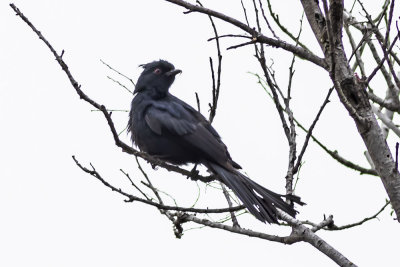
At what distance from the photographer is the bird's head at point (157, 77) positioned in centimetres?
651

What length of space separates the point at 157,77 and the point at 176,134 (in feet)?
3.56

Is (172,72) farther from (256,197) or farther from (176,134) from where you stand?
(256,197)

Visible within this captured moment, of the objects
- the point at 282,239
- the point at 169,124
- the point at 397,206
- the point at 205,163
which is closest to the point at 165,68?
the point at 169,124

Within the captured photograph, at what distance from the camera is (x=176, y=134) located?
5.80m

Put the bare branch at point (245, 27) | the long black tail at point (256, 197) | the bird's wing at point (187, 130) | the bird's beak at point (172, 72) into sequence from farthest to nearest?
the bird's beak at point (172, 72) < the bird's wing at point (187, 130) < the long black tail at point (256, 197) < the bare branch at point (245, 27)

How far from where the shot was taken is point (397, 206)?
3404 millimetres

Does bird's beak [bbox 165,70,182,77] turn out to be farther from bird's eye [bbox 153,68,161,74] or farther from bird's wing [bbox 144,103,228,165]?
bird's wing [bbox 144,103,228,165]

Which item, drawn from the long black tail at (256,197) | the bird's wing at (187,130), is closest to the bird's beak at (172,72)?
the bird's wing at (187,130)

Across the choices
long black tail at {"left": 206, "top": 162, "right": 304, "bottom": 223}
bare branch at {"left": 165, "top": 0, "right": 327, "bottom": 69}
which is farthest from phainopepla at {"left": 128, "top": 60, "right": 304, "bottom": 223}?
bare branch at {"left": 165, "top": 0, "right": 327, "bottom": 69}

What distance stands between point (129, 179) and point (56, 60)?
50.0 inches

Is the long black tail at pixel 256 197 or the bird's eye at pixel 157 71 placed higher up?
the bird's eye at pixel 157 71

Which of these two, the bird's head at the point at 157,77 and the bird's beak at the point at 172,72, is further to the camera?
the bird's beak at the point at 172,72

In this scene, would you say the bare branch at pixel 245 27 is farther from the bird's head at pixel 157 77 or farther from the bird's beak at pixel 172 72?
the bird's beak at pixel 172 72

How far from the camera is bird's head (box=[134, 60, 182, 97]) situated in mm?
6512
